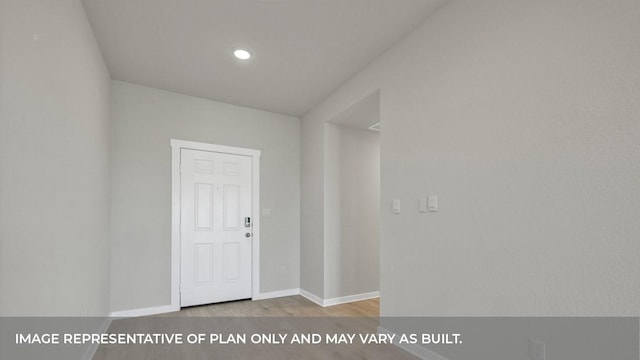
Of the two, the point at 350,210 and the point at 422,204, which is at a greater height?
the point at 422,204

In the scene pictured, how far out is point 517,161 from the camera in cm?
184

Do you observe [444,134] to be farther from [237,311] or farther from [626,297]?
[237,311]

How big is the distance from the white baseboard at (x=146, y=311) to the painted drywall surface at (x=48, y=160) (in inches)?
34.5

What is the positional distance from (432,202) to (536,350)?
3.50ft

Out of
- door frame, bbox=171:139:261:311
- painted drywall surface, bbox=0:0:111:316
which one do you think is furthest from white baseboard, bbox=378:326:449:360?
painted drywall surface, bbox=0:0:111:316

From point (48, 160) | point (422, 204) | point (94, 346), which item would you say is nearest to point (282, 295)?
point (94, 346)

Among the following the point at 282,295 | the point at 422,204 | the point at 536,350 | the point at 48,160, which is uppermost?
the point at 48,160

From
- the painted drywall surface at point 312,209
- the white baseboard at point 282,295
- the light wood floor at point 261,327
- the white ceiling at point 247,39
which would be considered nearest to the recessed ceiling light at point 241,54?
the white ceiling at point 247,39

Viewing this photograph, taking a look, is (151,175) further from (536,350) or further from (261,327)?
(536,350)

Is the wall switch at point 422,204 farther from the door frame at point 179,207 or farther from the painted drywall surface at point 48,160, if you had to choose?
the door frame at point 179,207

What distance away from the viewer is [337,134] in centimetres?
417

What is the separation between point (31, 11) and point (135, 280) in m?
2.92

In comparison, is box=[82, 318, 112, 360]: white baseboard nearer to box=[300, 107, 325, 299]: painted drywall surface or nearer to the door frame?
the door frame

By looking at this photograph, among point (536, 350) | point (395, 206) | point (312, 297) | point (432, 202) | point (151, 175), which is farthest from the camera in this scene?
point (312, 297)
